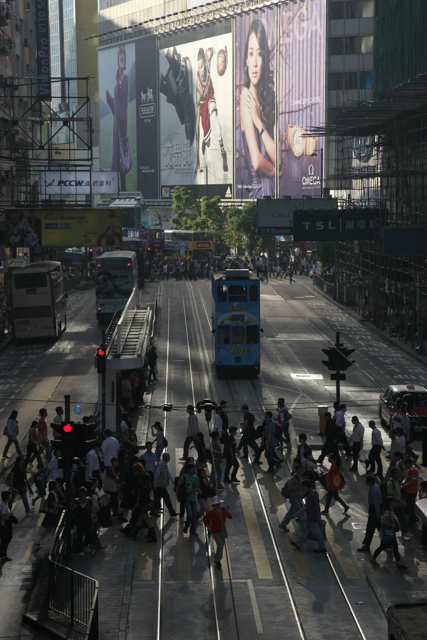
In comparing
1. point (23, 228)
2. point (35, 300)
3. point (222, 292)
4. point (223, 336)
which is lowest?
point (223, 336)

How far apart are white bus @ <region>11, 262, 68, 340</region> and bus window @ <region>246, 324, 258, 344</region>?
12058 mm

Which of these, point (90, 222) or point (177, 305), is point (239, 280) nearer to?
point (90, 222)

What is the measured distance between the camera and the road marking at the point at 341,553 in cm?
1429

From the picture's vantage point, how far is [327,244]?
67.0 meters

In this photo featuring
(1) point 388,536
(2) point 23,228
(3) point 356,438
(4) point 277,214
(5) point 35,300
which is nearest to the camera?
(1) point 388,536

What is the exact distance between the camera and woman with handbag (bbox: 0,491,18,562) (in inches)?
577

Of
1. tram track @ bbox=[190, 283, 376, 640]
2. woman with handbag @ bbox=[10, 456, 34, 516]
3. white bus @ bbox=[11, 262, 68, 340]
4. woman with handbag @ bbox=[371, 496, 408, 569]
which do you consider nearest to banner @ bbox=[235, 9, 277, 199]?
white bus @ bbox=[11, 262, 68, 340]

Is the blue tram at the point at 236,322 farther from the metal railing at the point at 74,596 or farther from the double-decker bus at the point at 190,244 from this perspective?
the double-decker bus at the point at 190,244

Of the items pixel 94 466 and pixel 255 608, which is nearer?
pixel 255 608

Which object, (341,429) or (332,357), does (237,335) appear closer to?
(332,357)

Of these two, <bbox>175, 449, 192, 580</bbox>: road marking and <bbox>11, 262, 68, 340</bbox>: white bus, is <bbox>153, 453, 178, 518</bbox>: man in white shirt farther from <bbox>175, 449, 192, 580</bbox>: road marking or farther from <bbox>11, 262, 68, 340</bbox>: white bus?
<bbox>11, 262, 68, 340</bbox>: white bus

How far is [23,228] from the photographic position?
147 feet

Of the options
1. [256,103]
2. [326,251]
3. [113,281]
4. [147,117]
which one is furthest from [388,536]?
[147,117]

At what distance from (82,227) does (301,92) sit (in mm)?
68191
